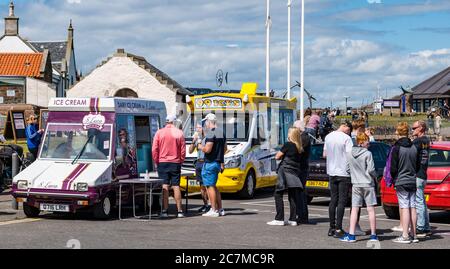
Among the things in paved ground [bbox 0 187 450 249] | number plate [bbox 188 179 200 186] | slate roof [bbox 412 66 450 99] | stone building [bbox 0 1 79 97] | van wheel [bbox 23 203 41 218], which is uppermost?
stone building [bbox 0 1 79 97]

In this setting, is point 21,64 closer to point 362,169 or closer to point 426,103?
point 426,103

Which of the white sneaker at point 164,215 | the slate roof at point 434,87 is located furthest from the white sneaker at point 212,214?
the slate roof at point 434,87

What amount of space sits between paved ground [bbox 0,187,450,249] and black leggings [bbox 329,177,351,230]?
1.14 ft

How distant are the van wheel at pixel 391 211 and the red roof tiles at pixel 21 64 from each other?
174 feet

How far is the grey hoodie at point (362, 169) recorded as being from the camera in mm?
12148

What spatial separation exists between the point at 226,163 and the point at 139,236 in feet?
23.1

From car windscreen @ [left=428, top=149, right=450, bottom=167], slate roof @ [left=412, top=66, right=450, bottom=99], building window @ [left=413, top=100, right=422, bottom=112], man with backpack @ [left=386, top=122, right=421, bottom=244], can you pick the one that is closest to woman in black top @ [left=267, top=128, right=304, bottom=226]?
man with backpack @ [left=386, top=122, right=421, bottom=244]

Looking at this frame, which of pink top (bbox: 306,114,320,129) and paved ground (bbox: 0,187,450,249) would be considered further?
pink top (bbox: 306,114,320,129)

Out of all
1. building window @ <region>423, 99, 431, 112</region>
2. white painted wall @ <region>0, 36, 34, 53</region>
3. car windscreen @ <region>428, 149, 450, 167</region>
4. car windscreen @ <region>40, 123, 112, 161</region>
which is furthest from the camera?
building window @ <region>423, 99, 431, 112</region>

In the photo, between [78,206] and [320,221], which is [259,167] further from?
[78,206]

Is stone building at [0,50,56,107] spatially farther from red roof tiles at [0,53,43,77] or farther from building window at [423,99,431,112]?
building window at [423,99,431,112]

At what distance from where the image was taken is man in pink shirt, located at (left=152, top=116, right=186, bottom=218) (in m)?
15.1
